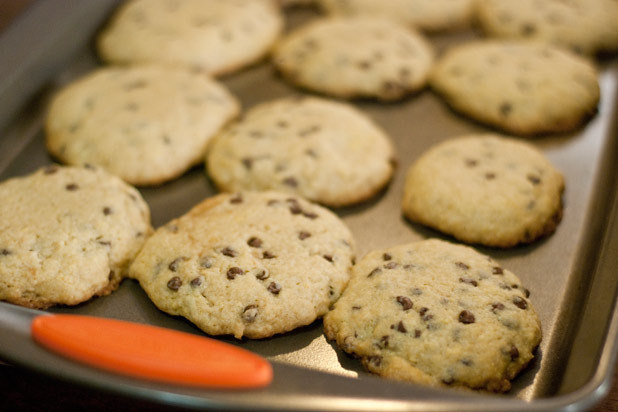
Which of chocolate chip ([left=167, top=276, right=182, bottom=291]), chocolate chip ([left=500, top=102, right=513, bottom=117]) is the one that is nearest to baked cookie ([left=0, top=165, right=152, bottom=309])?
chocolate chip ([left=167, top=276, right=182, bottom=291])

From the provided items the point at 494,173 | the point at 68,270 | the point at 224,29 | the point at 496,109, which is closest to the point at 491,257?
the point at 494,173

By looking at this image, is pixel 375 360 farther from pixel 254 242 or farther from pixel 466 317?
pixel 254 242

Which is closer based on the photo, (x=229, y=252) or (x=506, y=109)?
(x=229, y=252)

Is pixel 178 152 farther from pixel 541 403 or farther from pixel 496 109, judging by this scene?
pixel 541 403

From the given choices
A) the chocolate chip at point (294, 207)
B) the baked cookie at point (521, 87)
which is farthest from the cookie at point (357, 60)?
the chocolate chip at point (294, 207)

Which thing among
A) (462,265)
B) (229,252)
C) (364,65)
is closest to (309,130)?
(364,65)

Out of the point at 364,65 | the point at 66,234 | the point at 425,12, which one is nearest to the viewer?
the point at 66,234

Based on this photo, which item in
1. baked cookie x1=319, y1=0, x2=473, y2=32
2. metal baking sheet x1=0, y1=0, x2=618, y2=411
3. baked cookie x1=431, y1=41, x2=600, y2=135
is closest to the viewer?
metal baking sheet x1=0, y1=0, x2=618, y2=411

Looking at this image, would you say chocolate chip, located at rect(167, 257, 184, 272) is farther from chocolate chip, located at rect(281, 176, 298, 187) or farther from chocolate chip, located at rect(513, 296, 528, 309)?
chocolate chip, located at rect(513, 296, 528, 309)
